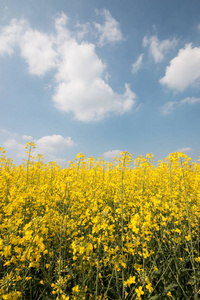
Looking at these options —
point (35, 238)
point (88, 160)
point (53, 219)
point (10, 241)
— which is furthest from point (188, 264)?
point (88, 160)

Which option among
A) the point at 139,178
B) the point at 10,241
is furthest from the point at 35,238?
the point at 139,178

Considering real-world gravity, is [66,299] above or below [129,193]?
below

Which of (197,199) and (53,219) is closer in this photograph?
(53,219)

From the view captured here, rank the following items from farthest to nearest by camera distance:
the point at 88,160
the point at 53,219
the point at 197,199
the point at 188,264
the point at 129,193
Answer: the point at 88,160
the point at 129,193
the point at 197,199
the point at 188,264
the point at 53,219

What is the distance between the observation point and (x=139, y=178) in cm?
585

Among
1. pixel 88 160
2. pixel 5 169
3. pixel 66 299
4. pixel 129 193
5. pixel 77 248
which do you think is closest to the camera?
pixel 66 299

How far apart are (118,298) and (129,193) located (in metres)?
2.66

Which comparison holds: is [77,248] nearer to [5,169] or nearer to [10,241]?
[10,241]

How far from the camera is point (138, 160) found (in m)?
5.84

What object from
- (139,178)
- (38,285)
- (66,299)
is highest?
(139,178)

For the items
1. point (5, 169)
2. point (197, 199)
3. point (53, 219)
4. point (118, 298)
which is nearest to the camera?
point (118, 298)

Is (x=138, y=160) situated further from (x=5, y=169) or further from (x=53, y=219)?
(x=5, y=169)

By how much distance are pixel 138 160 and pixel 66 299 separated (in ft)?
15.0

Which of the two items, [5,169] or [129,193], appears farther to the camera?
[5,169]
